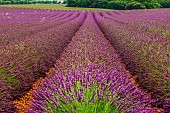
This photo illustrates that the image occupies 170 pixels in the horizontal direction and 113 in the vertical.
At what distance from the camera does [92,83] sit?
3.59 meters

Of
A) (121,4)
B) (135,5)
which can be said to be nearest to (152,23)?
(135,5)

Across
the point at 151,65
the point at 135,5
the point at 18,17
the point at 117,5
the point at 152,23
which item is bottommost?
the point at 117,5

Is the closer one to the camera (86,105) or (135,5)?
(86,105)

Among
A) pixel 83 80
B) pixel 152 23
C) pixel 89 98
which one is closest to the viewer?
pixel 89 98

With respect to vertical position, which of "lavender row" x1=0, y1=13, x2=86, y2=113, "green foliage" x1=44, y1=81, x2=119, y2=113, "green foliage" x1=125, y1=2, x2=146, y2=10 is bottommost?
"green foliage" x1=125, y1=2, x2=146, y2=10

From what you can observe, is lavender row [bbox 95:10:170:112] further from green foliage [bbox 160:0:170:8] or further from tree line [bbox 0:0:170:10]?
green foliage [bbox 160:0:170:8]

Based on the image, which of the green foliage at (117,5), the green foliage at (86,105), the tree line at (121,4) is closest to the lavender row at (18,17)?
the green foliage at (86,105)

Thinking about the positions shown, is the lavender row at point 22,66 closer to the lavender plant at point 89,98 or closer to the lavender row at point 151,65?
the lavender plant at point 89,98

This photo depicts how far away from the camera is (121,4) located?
60.8 metres

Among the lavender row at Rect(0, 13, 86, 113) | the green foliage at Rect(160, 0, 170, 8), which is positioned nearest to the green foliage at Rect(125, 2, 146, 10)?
the green foliage at Rect(160, 0, 170, 8)

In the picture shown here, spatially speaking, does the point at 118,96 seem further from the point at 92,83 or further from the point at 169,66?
the point at 169,66

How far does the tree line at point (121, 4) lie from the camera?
57031 mm

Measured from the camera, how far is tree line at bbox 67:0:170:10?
57031 mm

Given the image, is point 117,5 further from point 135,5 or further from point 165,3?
point 165,3
